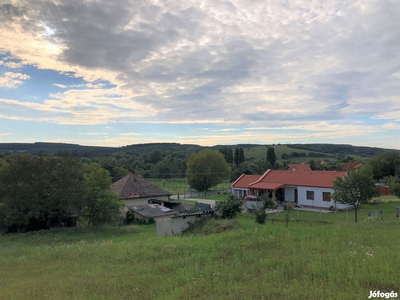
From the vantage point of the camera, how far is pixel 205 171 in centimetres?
6088

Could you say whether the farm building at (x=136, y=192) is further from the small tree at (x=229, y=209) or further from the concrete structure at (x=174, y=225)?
the small tree at (x=229, y=209)

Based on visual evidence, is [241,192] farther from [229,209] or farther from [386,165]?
[386,165]

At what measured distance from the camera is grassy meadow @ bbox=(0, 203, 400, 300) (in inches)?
220

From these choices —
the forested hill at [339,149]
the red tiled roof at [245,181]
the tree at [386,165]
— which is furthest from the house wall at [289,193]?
the forested hill at [339,149]

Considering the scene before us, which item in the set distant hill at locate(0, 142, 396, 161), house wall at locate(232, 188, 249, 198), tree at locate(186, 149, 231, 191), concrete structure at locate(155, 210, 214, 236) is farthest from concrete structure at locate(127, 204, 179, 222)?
distant hill at locate(0, 142, 396, 161)

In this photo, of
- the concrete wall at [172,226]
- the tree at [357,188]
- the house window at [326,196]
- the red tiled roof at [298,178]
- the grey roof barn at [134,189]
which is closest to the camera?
the concrete wall at [172,226]

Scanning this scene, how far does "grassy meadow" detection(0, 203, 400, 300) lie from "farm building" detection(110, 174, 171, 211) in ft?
84.6

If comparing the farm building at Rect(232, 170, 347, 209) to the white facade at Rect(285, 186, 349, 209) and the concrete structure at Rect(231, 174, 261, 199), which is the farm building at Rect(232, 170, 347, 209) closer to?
the white facade at Rect(285, 186, 349, 209)

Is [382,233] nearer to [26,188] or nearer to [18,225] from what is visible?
[26,188]

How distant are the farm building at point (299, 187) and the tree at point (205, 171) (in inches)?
640

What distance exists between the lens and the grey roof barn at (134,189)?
3809cm

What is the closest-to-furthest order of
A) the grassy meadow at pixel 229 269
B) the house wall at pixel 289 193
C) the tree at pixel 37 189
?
the grassy meadow at pixel 229 269
the tree at pixel 37 189
the house wall at pixel 289 193

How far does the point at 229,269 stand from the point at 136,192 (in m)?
33.2

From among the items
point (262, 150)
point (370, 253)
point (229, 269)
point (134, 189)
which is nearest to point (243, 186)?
point (134, 189)
